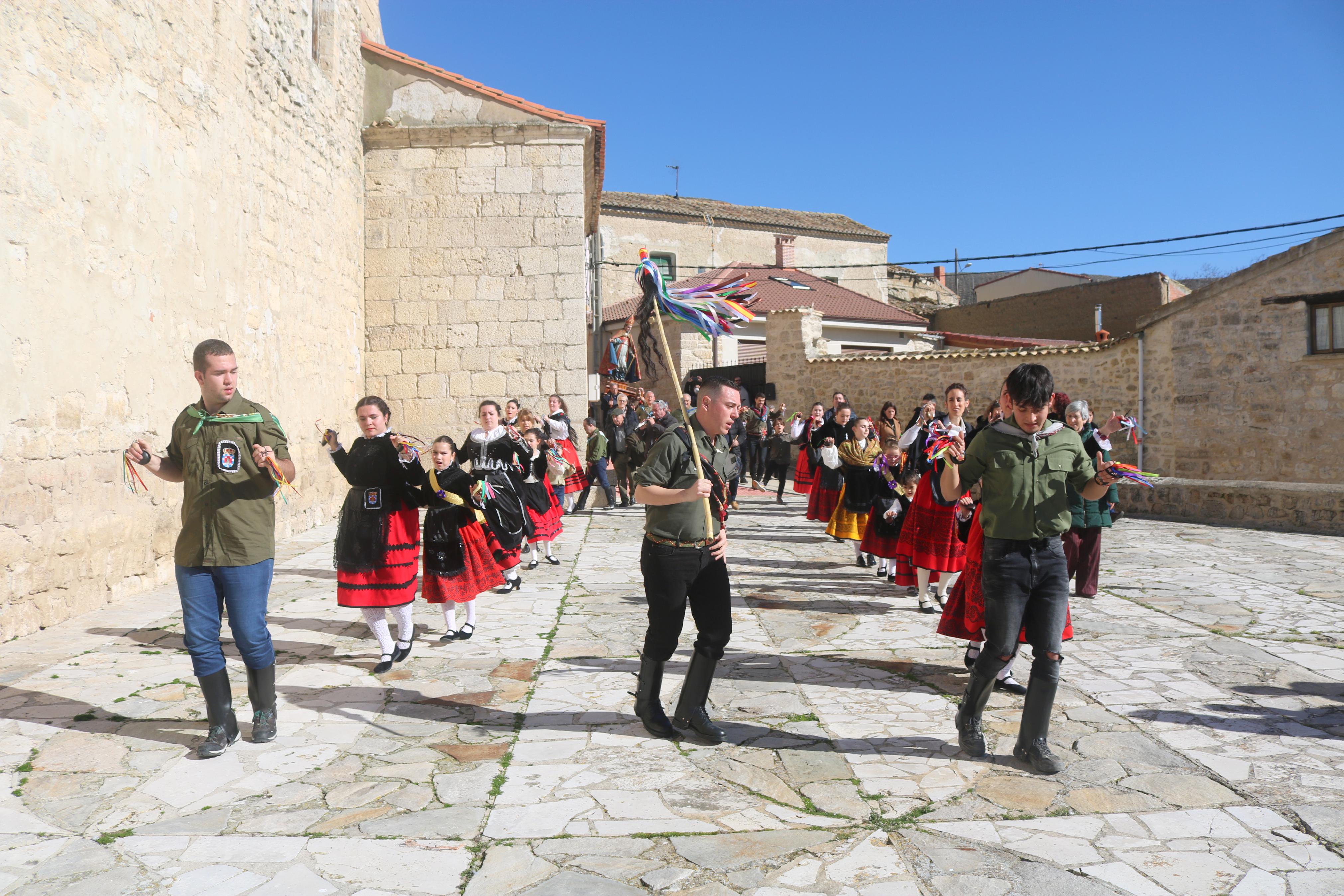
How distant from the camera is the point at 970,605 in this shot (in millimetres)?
4543

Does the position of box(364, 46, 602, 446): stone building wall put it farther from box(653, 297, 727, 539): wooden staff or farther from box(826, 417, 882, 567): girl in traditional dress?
box(653, 297, 727, 539): wooden staff

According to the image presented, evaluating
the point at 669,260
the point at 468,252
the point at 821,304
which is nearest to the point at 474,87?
the point at 468,252

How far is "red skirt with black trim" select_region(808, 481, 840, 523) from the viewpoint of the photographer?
1006 centimetres

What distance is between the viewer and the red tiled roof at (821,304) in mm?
29422

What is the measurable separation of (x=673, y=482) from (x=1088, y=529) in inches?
171

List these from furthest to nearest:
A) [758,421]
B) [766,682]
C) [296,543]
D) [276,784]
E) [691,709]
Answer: [758,421]
[296,543]
[766,682]
[691,709]
[276,784]

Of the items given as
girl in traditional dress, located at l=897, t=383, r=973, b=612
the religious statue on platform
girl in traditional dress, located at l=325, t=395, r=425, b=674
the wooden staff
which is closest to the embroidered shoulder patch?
girl in traditional dress, located at l=325, t=395, r=425, b=674

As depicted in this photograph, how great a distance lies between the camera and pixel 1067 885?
9.19 ft

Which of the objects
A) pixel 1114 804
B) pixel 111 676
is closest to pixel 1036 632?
pixel 1114 804

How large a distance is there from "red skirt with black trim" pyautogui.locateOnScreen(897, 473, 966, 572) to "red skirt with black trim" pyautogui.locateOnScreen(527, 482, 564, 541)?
2986mm

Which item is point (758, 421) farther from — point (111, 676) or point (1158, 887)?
point (1158, 887)

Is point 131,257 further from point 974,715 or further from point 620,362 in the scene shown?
point 974,715

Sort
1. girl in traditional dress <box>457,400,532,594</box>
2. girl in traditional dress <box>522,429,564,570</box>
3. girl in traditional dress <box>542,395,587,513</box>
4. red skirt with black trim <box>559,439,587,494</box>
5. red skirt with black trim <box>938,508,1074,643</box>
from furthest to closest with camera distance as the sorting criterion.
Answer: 1. red skirt with black trim <box>559,439,587,494</box>
2. girl in traditional dress <box>542,395,587,513</box>
3. girl in traditional dress <box>522,429,564,570</box>
4. girl in traditional dress <box>457,400,532,594</box>
5. red skirt with black trim <box>938,508,1074,643</box>

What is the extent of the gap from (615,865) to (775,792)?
835 mm
